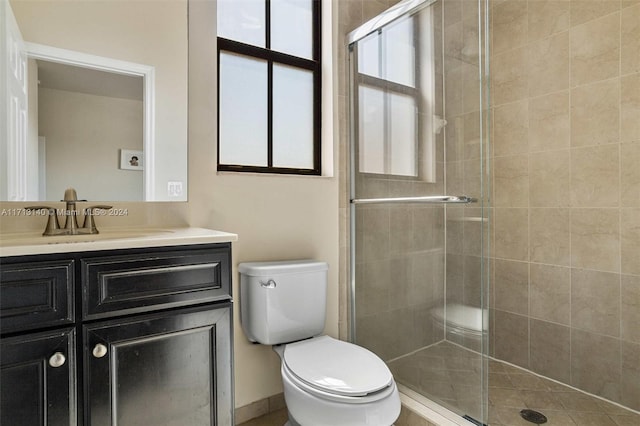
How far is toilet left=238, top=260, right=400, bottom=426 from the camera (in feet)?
4.03

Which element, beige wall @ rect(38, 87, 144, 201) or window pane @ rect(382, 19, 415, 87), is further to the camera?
window pane @ rect(382, 19, 415, 87)

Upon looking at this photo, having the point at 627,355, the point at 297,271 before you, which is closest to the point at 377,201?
the point at 297,271

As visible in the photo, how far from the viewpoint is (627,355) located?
187 cm

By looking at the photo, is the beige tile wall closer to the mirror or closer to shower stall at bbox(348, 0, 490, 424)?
shower stall at bbox(348, 0, 490, 424)

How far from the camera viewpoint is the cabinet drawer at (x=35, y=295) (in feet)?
3.11

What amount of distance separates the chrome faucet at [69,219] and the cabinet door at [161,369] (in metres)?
0.47

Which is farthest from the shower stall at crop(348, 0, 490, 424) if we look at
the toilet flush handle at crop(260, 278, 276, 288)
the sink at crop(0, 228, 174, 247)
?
the sink at crop(0, 228, 174, 247)

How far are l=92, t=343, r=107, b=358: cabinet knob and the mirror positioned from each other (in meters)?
0.64

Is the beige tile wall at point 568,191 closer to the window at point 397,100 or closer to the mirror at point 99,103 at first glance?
the window at point 397,100

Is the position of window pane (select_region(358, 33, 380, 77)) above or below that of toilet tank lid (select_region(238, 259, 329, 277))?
above

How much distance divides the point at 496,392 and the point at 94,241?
208 centimetres

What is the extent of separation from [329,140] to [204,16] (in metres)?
0.85

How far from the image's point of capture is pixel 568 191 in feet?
6.86

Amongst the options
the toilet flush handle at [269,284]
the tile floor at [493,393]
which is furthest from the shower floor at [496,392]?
the toilet flush handle at [269,284]
